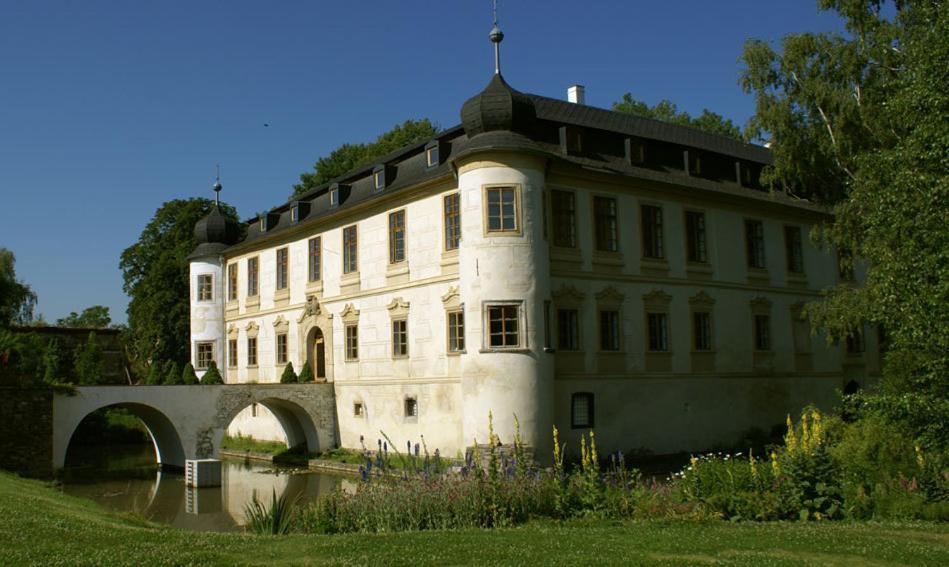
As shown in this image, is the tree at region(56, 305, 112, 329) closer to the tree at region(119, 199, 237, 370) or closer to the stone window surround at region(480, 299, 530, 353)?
the tree at region(119, 199, 237, 370)

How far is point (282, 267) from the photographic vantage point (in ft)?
99.7

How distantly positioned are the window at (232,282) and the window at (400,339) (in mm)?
11132

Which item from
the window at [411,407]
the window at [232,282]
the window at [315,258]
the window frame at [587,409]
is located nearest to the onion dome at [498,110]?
the window frame at [587,409]

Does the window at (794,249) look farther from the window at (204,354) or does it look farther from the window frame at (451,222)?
the window at (204,354)

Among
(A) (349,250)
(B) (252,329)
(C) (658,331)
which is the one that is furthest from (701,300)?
(B) (252,329)

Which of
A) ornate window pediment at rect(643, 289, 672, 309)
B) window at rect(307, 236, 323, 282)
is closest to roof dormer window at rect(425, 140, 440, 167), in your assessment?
window at rect(307, 236, 323, 282)

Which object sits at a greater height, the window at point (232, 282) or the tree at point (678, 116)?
the tree at point (678, 116)

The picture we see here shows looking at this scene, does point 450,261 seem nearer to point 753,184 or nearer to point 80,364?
point 753,184

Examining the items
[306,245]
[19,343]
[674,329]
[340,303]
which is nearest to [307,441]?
[340,303]

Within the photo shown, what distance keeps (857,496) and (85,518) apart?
9.65 meters

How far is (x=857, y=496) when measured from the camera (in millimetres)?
11242

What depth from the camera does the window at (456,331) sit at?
2195cm

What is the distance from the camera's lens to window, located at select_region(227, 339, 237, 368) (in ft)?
108

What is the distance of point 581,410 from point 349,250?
916 cm
